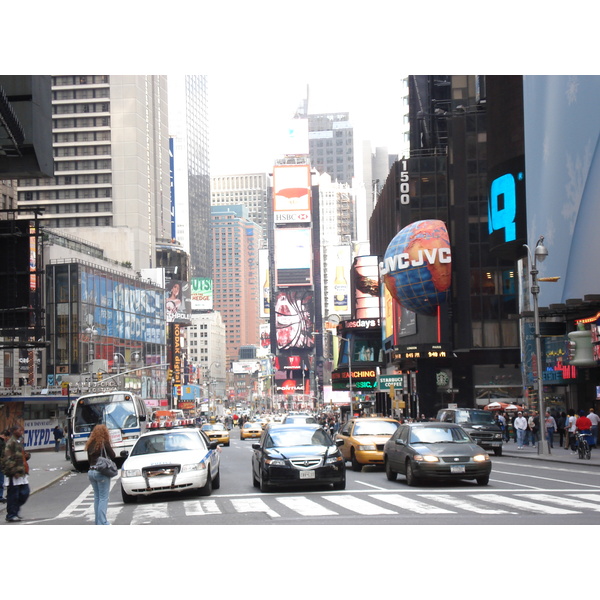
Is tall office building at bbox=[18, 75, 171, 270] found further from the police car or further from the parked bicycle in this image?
the police car

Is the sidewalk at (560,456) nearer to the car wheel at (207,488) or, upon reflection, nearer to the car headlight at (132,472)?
the car wheel at (207,488)

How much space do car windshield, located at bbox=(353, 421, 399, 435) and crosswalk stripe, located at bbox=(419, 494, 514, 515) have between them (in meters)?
9.31

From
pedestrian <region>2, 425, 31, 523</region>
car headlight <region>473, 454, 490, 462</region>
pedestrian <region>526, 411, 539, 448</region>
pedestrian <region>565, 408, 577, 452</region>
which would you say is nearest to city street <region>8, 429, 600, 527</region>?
pedestrian <region>2, 425, 31, 523</region>

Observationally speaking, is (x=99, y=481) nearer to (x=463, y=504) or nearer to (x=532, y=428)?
(x=463, y=504)

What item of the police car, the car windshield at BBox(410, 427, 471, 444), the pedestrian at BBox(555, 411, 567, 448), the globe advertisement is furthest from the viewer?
the globe advertisement

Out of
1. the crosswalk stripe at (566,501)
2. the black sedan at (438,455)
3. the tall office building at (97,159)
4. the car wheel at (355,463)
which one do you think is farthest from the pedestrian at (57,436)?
the tall office building at (97,159)

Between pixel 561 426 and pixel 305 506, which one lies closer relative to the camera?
pixel 305 506

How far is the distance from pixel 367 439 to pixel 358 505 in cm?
1076

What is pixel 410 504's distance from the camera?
17.9 meters

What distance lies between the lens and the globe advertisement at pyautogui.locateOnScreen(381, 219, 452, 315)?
7419 centimetres

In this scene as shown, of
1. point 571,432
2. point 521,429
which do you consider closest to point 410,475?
point 571,432
